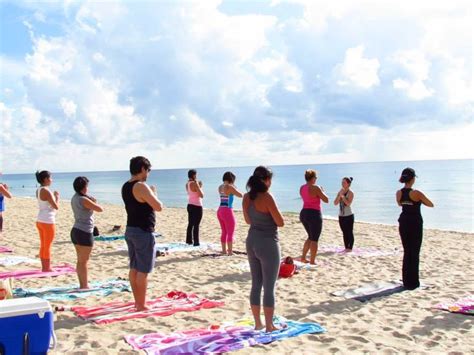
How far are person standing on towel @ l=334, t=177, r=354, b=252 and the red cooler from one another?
7.18 meters

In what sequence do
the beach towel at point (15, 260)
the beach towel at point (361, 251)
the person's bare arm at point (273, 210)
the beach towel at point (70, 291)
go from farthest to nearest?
the beach towel at point (361, 251), the beach towel at point (15, 260), the beach towel at point (70, 291), the person's bare arm at point (273, 210)

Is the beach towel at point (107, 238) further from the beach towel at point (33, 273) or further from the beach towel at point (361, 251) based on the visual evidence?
the beach towel at point (361, 251)

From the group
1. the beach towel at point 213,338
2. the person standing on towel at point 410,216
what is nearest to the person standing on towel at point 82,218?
the beach towel at point 213,338

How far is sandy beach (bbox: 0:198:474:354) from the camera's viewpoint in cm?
465

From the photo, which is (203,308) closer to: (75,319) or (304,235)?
(75,319)

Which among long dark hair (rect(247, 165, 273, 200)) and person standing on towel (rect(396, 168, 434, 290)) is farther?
person standing on towel (rect(396, 168, 434, 290))

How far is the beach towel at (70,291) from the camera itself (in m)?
6.21

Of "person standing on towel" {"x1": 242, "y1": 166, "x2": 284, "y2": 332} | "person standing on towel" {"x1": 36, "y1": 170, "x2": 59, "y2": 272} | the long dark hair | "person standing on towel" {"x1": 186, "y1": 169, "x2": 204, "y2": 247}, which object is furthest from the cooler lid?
"person standing on towel" {"x1": 186, "y1": 169, "x2": 204, "y2": 247}

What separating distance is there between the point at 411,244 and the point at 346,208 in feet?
11.6

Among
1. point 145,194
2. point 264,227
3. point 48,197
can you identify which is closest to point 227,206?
point 48,197

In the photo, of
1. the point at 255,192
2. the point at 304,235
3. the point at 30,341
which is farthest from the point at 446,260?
the point at 30,341

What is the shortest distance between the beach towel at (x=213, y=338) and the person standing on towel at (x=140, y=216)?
858mm

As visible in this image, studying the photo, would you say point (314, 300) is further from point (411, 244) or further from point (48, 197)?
point (48, 197)

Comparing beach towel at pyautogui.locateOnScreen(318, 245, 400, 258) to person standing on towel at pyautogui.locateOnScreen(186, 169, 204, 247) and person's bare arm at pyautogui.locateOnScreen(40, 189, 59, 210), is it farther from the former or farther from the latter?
person's bare arm at pyautogui.locateOnScreen(40, 189, 59, 210)
